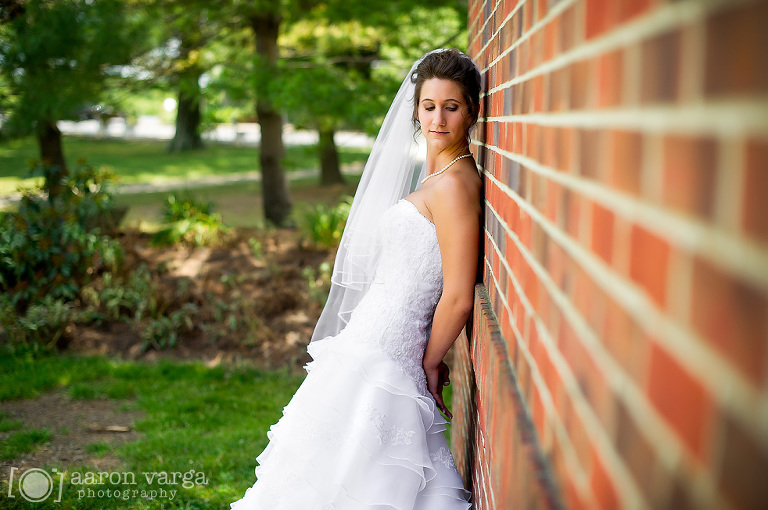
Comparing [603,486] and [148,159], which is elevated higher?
[148,159]

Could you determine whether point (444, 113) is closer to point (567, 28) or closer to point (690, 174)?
point (567, 28)

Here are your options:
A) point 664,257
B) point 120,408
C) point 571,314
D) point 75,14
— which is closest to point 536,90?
point 571,314

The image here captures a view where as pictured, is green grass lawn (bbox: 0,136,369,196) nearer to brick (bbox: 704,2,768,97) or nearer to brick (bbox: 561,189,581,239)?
brick (bbox: 561,189,581,239)

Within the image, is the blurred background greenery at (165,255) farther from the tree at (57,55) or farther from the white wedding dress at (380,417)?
the white wedding dress at (380,417)

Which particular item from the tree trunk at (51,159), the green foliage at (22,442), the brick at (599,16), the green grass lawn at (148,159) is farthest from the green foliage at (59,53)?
the green grass lawn at (148,159)

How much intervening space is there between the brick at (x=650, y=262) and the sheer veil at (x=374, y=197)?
2676 mm

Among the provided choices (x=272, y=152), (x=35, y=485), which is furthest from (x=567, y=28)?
(x=272, y=152)

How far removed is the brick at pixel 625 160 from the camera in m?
0.76

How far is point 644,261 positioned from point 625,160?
146mm

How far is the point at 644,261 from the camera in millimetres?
722

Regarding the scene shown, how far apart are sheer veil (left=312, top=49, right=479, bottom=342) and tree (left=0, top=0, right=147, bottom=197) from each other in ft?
19.7

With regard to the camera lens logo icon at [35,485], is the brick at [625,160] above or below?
above

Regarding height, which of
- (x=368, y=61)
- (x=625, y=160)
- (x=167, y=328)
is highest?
(x=368, y=61)

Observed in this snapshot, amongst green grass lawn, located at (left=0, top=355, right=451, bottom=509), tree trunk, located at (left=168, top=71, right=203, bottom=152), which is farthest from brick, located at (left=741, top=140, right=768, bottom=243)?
tree trunk, located at (left=168, top=71, right=203, bottom=152)
